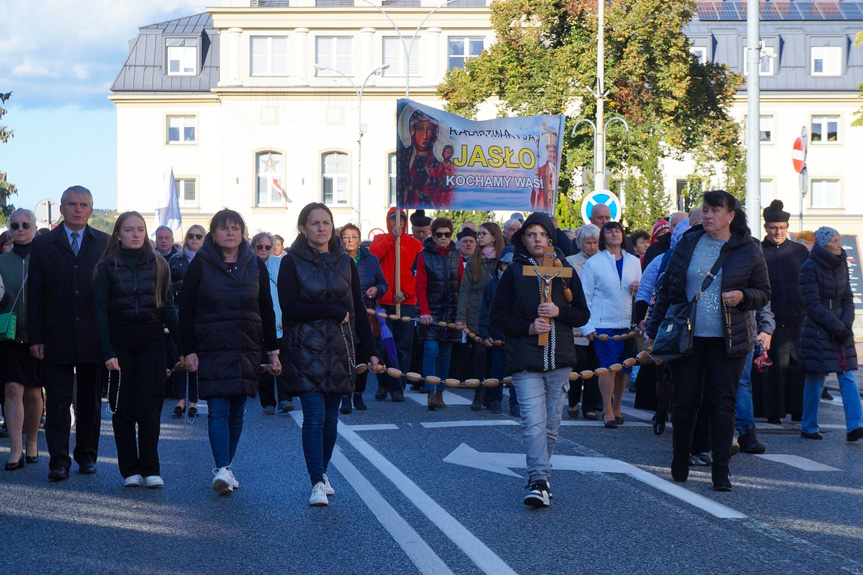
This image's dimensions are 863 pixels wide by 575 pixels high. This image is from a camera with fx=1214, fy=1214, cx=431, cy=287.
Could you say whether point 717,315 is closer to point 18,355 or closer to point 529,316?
point 529,316

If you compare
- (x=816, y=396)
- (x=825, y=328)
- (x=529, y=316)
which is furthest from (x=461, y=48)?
(x=529, y=316)

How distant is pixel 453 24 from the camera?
2291 inches

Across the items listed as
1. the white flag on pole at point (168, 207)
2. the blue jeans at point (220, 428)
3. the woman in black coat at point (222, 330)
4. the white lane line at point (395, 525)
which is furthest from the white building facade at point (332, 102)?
the blue jeans at point (220, 428)

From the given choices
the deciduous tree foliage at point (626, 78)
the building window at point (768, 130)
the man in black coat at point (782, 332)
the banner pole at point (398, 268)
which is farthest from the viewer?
the building window at point (768, 130)

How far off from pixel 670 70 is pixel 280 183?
26.1 metres

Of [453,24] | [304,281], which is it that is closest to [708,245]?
[304,281]

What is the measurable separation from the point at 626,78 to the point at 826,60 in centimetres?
2709

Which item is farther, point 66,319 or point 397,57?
point 397,57

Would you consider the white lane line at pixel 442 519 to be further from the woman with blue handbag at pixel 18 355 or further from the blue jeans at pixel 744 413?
the blue jeans at pixel 744 413

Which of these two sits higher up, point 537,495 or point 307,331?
point 307,331

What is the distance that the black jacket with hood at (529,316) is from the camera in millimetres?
7730

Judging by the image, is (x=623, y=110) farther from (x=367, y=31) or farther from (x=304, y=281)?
(x=304, y=281)

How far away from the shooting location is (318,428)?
7758 mm

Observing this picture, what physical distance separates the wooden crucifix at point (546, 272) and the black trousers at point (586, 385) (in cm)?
428
